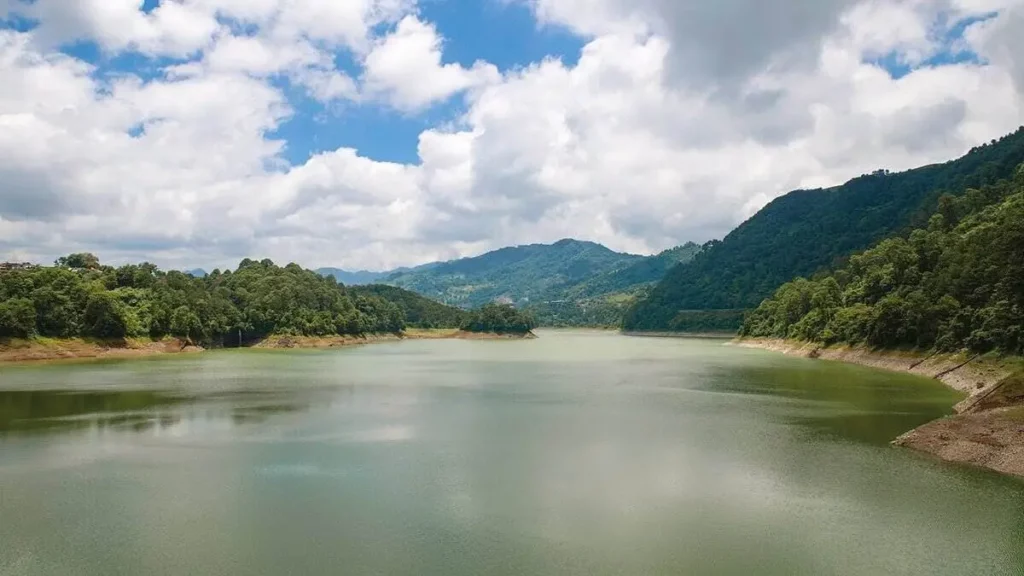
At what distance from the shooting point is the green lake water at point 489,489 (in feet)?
47.3

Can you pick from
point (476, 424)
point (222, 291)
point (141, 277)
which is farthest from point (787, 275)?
point (476, 424)

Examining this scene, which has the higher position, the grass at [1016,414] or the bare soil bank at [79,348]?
the bare soil bank at [79,348]

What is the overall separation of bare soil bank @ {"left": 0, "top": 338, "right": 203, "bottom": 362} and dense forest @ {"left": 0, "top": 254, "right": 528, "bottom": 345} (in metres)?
0.97

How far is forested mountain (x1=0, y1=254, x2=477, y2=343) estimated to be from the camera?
236ft

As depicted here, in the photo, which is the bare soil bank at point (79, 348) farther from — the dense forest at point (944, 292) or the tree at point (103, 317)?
the dense forest at point (944, 292)

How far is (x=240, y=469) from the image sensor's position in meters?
22.2

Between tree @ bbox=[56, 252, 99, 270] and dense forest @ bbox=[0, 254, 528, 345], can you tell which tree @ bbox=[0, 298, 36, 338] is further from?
tree @ bbox=[56, 252, 99, 270]

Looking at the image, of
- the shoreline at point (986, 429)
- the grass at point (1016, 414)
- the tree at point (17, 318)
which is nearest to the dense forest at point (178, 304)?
the tree at point (17, 318)

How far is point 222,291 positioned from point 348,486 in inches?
4269

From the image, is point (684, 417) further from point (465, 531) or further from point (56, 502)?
point (56, 502)

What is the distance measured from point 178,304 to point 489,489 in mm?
87299

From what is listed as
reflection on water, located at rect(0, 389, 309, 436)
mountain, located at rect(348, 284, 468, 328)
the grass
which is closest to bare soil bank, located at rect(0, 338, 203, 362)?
reflection on water, located at rect(0, 389, 309, 436)

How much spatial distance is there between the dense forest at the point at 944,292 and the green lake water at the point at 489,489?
34.7 feet

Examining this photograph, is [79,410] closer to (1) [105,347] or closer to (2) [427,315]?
(1) [105,347]
